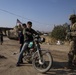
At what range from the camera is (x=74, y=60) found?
8039 millimetres

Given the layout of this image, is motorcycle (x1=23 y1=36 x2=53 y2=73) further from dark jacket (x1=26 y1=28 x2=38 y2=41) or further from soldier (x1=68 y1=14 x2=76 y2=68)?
soldier (x1=68 y1=14 x2=76 y2=68)

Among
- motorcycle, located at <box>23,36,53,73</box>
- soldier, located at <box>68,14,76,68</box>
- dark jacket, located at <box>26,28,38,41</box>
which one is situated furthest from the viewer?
dark jacket, located at <box>26,28,38,41</box>

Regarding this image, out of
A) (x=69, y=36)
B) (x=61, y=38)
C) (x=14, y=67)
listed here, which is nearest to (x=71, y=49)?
(x=69, y=36)

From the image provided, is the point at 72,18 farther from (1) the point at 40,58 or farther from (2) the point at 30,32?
(1) the point at 40,58

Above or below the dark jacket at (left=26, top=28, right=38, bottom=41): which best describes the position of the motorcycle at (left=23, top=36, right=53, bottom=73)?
below

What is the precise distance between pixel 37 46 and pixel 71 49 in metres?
1.29

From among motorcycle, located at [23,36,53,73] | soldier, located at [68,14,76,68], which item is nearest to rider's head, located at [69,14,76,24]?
soldier, located at [68,14,76,68]

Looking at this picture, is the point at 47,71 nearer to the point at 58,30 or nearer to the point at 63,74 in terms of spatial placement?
the point at 63,74

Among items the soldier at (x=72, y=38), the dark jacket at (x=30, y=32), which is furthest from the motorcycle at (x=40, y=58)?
the soldier at (x=72, y=38)

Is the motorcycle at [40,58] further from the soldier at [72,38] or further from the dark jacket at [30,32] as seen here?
the soldier at [72,38]

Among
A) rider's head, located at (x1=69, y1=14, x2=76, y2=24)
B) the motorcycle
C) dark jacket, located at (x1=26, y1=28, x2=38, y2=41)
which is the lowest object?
the motorcycle

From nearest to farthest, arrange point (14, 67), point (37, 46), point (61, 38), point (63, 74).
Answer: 1. point (63, 74)
2. point (37, 46)
3. point (14, 67)
4. point (61, 38)

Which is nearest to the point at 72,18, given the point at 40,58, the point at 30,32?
the point at 30,32

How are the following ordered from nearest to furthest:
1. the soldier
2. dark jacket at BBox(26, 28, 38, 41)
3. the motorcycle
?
the motorcycle → the soldier → dark jacket at BBox(26, 28, 38, 41)
